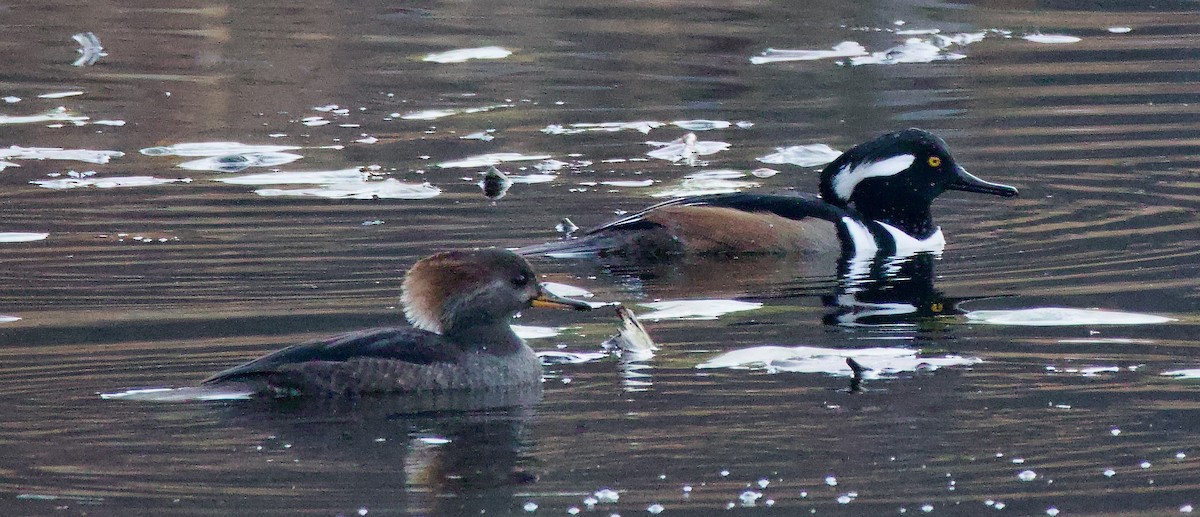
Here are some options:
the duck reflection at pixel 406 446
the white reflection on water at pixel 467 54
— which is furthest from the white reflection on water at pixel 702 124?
the duck reflection at pixel 406 446

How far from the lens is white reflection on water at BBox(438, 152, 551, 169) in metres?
13.4

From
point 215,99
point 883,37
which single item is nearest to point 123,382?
point 215,99

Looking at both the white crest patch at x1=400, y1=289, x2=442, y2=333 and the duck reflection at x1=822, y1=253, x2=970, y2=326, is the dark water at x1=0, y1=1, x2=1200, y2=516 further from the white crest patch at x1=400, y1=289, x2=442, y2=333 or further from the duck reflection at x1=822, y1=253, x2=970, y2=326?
the white crest patch at x1=400, y1=289, x2=442, y2=333

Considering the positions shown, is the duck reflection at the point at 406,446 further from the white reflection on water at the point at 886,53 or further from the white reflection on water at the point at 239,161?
the white reflection on water at the point at 886,53

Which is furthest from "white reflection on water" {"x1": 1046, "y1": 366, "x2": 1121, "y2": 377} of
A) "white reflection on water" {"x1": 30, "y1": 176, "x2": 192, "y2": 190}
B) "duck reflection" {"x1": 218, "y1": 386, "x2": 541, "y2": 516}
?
"white reflection on water" {"x1": 30, "y1": 176, "x2": 192, "y2": 190}

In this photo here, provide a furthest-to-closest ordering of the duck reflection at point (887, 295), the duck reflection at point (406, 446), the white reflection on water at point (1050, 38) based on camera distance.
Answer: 1. the white reflection on water at point (1050, 38)
2. the duck reflection at point (887, 295)
3. the duck reflection at point (406, 446)

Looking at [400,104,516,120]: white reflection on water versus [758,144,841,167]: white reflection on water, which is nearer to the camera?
[758,144,841,167]: white reflection on water

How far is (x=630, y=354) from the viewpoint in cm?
815

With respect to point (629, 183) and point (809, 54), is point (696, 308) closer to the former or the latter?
point (629, 183)

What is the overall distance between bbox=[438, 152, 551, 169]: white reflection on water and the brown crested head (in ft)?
17.7

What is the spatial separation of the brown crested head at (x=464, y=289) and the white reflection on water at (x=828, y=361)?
2.72 feet

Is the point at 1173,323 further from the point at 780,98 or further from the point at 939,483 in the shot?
the point at 780,98

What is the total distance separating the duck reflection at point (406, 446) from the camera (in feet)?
20.5

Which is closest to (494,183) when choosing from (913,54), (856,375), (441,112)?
(441,112)
